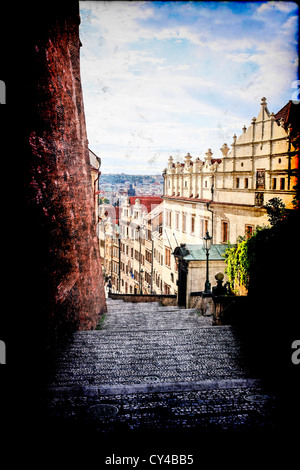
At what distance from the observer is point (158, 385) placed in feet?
16.1

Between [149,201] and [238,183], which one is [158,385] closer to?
[238,183]

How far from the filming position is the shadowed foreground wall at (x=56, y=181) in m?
5.07

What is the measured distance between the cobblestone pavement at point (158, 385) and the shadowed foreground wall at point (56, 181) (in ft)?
2.61

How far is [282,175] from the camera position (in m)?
16.4

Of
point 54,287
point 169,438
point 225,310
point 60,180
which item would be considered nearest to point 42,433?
point 169,438

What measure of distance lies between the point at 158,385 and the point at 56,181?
3828mm

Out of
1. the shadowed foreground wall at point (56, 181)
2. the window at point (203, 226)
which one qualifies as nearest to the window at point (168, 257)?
the window at point (203, 226)

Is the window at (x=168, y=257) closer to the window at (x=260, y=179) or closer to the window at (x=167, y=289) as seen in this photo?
the window at (x=167, y=289)

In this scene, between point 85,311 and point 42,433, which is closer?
point 42,433

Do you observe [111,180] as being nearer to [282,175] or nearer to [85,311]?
[282,175]

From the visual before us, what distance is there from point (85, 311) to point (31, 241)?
166 inches

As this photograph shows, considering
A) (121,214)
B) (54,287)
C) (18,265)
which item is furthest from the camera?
(121,214)

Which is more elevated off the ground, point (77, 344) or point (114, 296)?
point (77, 344)

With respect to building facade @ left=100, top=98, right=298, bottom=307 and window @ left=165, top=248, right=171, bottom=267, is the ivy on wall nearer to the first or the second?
building facade @ left=100, top=98, right=298, bottom=307
